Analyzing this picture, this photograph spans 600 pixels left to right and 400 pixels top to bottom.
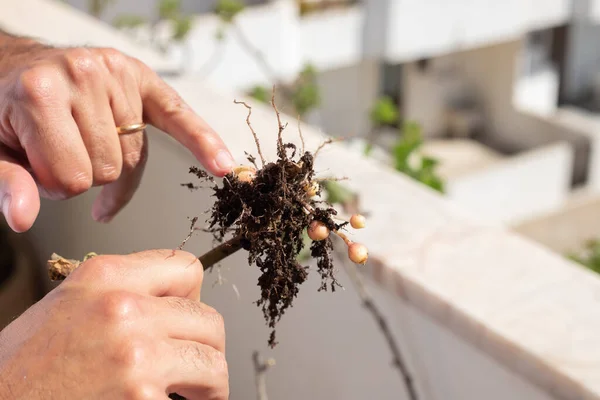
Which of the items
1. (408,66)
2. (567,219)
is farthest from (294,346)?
(408,66)

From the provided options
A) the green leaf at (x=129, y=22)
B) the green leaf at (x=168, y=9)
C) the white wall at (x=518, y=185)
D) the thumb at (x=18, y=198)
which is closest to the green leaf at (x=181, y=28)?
the green leaf at (x=168, y=9)

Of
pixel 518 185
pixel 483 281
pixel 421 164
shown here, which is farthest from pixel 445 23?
pixel 483 281

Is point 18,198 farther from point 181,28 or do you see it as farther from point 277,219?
point 181,28

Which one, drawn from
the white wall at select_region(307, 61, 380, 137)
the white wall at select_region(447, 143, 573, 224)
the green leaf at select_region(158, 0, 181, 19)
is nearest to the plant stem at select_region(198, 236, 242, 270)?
the green leaf at select_region(158, 0, 181, 19)

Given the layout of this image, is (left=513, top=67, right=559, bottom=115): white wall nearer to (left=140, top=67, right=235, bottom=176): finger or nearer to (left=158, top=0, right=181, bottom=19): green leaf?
(left=158, top=0, right=181, bottom=19): green leaf

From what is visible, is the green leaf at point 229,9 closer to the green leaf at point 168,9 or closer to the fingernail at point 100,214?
the green leaf at point 168,9

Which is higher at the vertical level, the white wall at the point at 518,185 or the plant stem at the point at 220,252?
the plant stem at the point at 220,252
